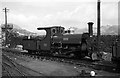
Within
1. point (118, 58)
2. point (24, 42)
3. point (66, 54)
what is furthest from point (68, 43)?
point (24, 42)

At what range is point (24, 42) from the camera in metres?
24.5

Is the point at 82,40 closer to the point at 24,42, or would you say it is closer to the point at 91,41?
the point at 91,41

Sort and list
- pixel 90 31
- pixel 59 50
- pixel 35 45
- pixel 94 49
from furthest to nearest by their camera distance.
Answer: pixel 35 45
pixel 59 50
pixel 90 31
pixel 94 49

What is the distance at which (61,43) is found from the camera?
1792 cm

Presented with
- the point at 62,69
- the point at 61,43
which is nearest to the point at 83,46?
the point at 61,43

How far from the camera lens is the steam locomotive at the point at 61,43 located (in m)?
16.3

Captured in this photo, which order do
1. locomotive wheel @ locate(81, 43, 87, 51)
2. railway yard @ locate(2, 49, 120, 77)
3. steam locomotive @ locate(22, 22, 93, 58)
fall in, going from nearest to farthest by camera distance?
1. railway yard @ locate(2, 49, 120, 77)
2. locomotive wheel @ locate(81, 43, 87, 51)
3. steam locomotive @ locate(22, 22, 93, 58)

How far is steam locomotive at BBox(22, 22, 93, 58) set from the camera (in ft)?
53.5

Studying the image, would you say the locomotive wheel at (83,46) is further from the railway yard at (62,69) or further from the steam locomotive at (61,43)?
the railway yard at (62,69)

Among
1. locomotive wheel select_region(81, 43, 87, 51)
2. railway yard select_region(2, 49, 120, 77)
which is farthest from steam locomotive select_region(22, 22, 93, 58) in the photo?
railway yard select_region(2, 49, 120, 77)

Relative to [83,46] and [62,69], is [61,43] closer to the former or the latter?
[83,46]

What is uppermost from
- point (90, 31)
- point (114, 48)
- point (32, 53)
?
point (90, 31)

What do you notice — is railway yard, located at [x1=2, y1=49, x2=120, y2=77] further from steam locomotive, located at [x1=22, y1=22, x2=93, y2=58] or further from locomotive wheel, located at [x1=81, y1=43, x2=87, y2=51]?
steam locomotive, located at [x1=22, y1=22, x2=93, y2=58]

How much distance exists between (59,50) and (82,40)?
3116 mm
